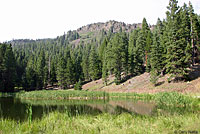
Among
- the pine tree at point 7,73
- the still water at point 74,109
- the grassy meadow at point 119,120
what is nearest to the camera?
the grassy meadow at point 119,120

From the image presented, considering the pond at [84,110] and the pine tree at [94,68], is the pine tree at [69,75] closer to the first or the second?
the pine tree at [94,68]

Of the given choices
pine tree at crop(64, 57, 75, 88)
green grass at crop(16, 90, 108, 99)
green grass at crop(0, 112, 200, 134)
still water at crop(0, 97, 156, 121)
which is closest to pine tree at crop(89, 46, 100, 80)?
pine tree at crop(64, 57, 75, 88)

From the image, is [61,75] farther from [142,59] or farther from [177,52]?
[177,52]

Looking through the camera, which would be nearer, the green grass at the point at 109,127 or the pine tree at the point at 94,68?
the green grass at the point at 109,127

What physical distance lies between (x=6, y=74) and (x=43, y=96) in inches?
1075

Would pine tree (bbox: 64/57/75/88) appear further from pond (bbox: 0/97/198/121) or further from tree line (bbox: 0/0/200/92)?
pond (bbox: 0/97/198/121)

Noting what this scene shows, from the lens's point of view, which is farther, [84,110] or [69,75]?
[69,75]

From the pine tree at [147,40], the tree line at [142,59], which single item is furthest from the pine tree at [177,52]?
the pine tree at [147,40]

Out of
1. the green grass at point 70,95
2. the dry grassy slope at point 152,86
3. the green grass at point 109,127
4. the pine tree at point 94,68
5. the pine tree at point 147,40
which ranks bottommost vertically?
the green grass at point 70,95

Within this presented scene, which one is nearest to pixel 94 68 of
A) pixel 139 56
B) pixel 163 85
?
pixel 139 56

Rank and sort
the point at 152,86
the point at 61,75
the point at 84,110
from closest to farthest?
1. the point at 84,110
2. the point at 152,86
3. the point at 61,75

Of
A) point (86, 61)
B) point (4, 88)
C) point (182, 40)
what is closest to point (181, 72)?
point (182, 40)

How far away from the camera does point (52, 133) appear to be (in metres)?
8.13

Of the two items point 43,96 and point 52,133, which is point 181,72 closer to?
point 43,96
